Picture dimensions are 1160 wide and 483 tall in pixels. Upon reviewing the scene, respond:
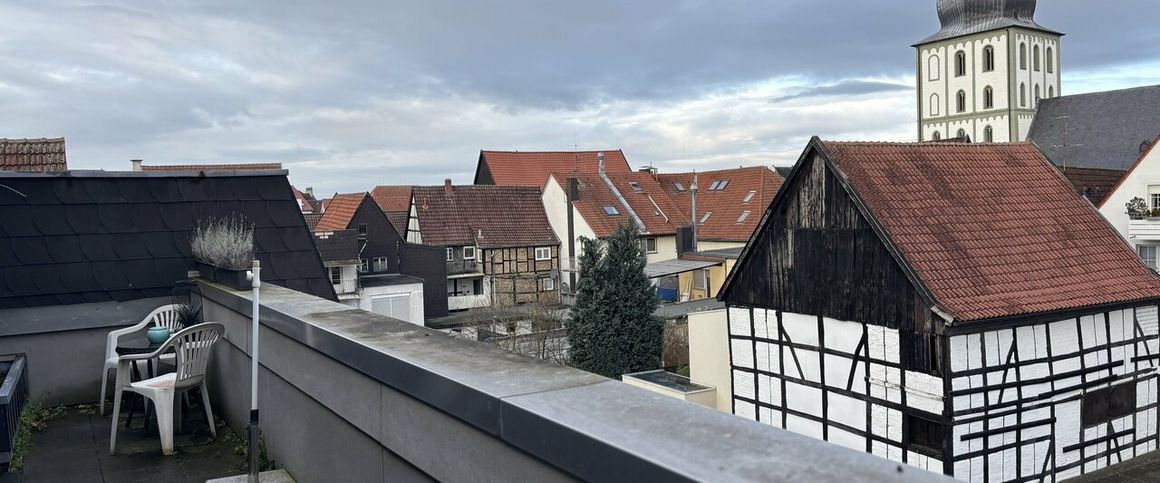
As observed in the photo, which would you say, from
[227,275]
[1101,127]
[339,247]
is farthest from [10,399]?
[1101,127]

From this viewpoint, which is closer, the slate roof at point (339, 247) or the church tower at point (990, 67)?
the slate roof at point (339, 247)

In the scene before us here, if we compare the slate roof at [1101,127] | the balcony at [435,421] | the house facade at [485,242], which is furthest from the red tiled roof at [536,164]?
the balcony at [435,421]

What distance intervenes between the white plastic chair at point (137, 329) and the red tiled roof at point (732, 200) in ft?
103

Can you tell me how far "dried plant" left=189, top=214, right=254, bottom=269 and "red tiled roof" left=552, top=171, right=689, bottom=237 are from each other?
31080mm

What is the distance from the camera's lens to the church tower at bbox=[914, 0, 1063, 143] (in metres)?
66.1

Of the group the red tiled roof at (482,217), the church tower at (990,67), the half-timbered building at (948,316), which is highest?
the church tower at (990,67)

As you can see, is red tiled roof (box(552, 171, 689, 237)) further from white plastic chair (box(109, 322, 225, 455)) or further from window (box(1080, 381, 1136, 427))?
white plastic chair (box(109, 322, 225, 455))

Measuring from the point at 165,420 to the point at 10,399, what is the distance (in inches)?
28.9

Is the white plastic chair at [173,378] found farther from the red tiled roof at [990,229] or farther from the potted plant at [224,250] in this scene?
the red tiled roof at [990,229]

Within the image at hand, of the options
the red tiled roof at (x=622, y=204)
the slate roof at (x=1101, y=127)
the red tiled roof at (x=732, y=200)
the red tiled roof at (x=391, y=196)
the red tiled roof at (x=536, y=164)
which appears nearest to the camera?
the red tiled roof at (x=732, y=200)

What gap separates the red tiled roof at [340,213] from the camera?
1567 inches

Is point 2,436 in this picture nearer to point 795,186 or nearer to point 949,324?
point 949,324

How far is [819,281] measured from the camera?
1500 centimetres

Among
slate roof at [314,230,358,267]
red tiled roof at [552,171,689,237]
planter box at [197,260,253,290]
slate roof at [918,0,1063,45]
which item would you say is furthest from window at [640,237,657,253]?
slate roof at [918,0,1063,45]
